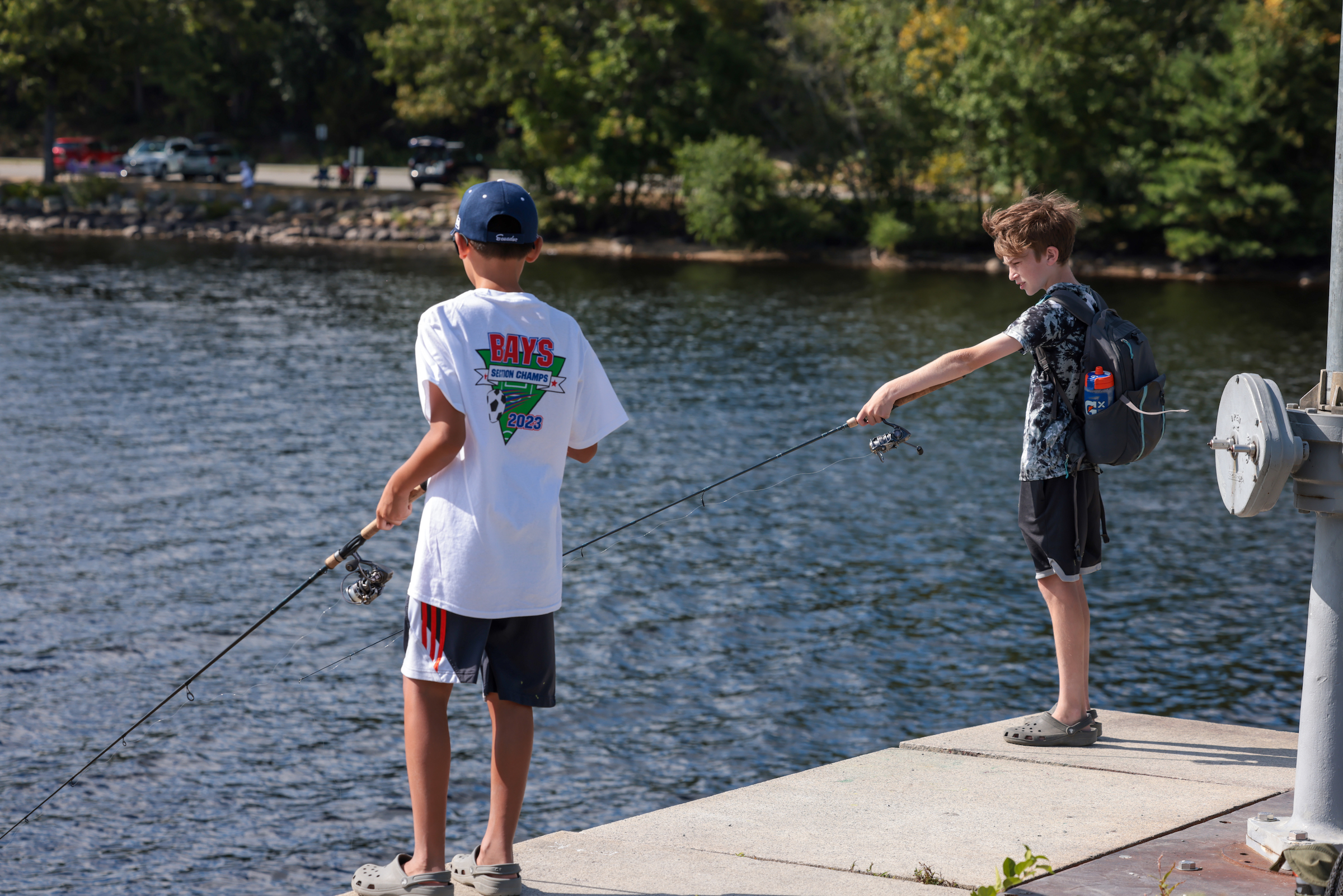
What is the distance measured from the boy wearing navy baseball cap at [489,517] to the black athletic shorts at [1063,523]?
210 cm

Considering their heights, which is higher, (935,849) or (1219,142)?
(1219,142)

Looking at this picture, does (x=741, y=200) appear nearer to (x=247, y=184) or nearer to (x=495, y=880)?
(x=247, y=184)

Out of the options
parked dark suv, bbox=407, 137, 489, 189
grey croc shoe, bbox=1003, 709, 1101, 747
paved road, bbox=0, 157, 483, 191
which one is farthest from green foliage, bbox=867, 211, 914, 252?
grey croc shoe, bbox=1003, 709, 1101, 747

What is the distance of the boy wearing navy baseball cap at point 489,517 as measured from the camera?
4012 millimetres

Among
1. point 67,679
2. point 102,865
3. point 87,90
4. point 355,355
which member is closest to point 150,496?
point 67,679

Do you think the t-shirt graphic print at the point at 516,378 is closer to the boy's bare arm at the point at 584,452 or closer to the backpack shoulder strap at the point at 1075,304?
the boy's bare arm at the point at 584,452

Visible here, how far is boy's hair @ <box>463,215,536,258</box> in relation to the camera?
4125 mm

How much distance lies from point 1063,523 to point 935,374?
959mm

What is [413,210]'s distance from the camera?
52.8 meters

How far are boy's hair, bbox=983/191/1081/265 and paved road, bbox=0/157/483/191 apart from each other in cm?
5131

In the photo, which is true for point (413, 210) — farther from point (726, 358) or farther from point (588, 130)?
point (726, 358)

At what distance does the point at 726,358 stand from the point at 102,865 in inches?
777

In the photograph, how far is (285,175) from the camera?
210ft

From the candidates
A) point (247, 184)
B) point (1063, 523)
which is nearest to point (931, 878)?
point (1063, 523)
